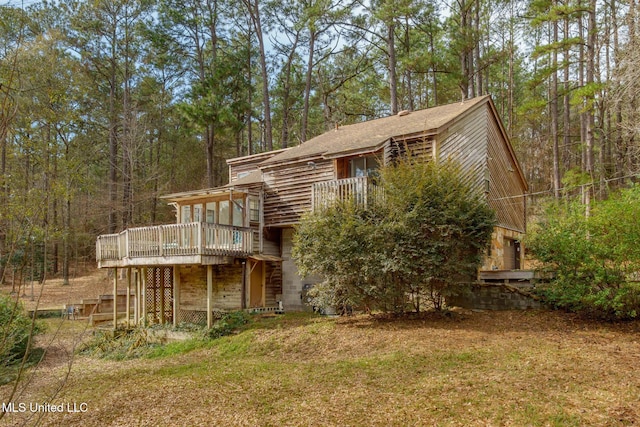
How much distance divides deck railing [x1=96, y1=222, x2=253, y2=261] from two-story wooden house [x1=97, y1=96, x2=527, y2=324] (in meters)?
0.04

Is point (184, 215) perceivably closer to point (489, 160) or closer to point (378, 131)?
point (378, 131)

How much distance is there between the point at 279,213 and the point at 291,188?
105 centimetres

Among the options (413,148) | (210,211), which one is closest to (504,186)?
(413,148)

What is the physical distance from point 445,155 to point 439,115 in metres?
A: 2.30

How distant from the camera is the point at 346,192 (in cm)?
1402

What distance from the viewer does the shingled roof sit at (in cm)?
1464

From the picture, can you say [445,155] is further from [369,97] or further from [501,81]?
[501,81]

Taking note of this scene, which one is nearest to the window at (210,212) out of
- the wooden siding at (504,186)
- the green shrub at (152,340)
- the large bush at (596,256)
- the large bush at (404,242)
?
the green shrub at (152,340)

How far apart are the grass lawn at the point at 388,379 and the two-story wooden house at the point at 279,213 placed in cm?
397

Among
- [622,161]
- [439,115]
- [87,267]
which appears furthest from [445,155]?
[87,267]

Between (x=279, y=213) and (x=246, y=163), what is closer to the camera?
(x=279, y=213)

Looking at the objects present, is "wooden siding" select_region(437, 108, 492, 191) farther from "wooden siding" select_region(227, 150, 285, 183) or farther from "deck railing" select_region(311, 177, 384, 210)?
"wooden siding" select_region(227, 150, 285, 183)

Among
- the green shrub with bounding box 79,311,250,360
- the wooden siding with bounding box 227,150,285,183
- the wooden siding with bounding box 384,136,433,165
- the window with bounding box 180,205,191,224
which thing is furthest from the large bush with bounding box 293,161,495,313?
the wooden siding with bounding box 227,150,285,183

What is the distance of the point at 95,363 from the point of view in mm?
12914
